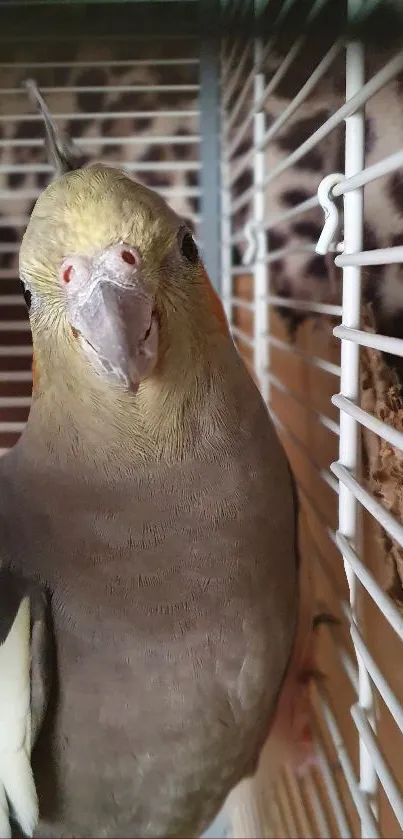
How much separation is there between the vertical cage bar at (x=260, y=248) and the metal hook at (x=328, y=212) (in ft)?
0.99

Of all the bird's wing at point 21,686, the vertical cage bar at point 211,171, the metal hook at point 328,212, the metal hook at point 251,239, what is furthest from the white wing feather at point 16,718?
the vertical cage bar at point 211,171

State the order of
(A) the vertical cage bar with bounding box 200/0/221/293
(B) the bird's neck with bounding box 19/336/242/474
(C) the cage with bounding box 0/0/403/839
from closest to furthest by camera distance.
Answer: (C) the cage with bounding box 0/0/403/839
(B) the bird's neck with bounding box 19/336/242/474
(A) the vertical cage bar with bounding box 200/0/221/293

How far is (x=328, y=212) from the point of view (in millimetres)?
543

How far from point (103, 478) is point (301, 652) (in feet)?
1.21

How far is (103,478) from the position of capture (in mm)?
641

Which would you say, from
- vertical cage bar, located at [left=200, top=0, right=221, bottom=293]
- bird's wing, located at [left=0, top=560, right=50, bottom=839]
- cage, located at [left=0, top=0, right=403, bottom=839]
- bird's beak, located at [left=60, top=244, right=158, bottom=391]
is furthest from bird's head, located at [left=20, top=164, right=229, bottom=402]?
vertical cage bar, located at [left=200, top=0, right=221, bottom=293]

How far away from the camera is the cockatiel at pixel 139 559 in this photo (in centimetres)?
61

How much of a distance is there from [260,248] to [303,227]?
0.10 m

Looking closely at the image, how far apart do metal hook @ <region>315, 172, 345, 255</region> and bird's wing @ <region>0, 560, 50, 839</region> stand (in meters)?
0.41

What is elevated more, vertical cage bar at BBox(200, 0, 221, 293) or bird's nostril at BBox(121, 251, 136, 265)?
vertical cage bar at BBox(200, 0, 221, 293)

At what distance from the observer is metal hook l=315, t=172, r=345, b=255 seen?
1.77 ft

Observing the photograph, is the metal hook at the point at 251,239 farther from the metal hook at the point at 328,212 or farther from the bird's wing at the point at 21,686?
the bird's wing at the point at 21,686

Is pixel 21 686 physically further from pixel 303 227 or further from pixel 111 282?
pixel 303 227

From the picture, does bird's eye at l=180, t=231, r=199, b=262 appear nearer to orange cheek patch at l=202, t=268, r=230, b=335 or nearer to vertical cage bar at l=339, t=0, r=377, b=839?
orange cheek patch at l=202, t=268, r=230, b=335
